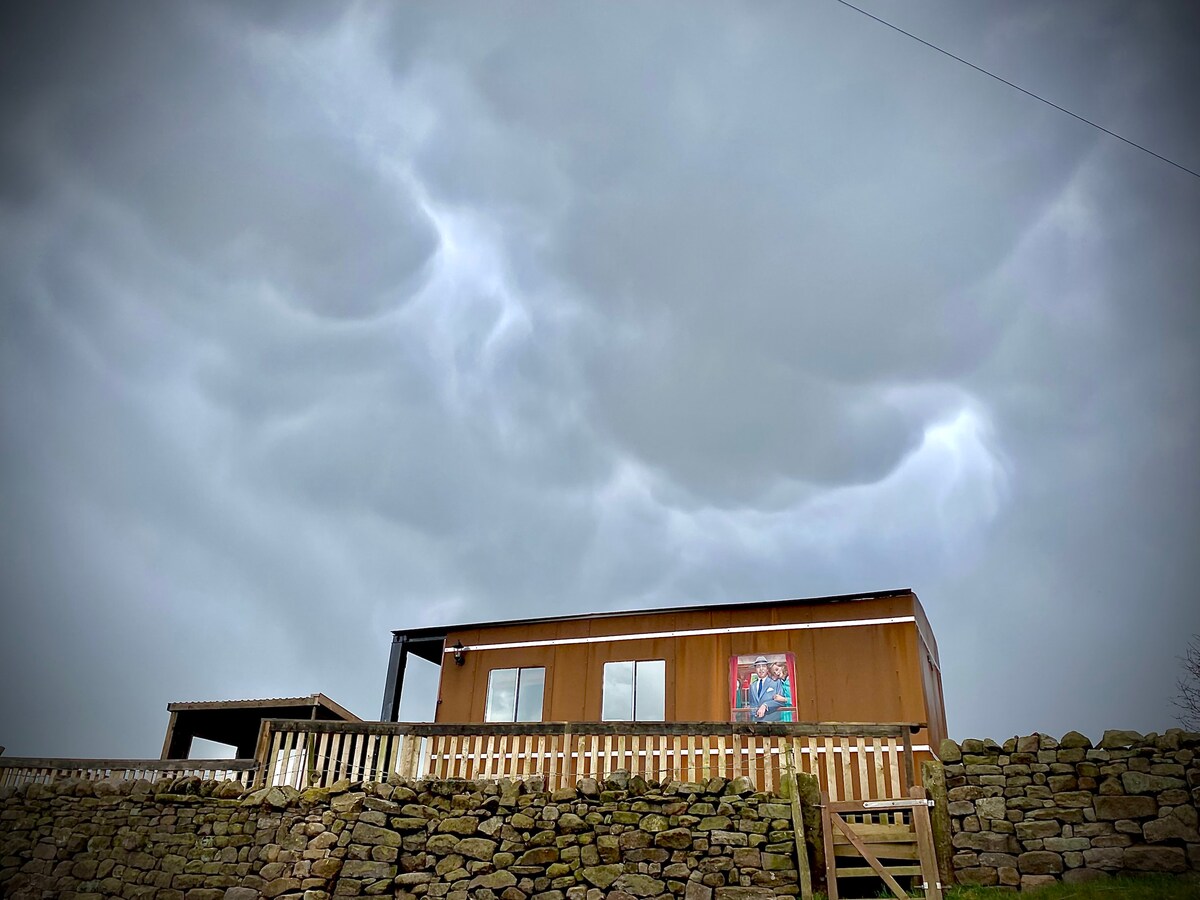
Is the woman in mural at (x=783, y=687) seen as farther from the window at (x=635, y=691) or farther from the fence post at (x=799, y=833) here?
the fence post at (x=799, y=833)

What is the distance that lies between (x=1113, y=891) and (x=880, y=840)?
213 cm

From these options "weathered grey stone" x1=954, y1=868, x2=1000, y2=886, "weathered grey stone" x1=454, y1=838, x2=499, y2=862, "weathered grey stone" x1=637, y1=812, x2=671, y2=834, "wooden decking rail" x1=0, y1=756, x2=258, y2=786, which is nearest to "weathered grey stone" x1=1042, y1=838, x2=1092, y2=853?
"weathered grey stone" x1=954, y1=868, x2=1000, y2=886

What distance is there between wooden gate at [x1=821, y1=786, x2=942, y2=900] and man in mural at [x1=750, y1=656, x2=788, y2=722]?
16.1 ft

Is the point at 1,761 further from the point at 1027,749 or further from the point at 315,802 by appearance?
the point at 1027,749

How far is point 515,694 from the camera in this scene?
1658cm

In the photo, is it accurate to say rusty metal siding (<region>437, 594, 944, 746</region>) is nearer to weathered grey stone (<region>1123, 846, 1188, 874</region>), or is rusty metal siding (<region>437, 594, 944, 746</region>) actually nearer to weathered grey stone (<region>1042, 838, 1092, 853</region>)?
weathered grey stone (<region>1042, 838, 1092, 853</region>)

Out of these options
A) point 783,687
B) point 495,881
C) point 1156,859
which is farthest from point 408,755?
point 1156,859

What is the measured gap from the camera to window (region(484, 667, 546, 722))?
53.7 ft

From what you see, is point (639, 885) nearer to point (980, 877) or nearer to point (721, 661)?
point (980, 877)

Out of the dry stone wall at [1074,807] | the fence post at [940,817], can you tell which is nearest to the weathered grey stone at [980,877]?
the dry stone wall at [1074,807]

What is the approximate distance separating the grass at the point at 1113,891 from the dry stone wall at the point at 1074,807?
0.44 feet

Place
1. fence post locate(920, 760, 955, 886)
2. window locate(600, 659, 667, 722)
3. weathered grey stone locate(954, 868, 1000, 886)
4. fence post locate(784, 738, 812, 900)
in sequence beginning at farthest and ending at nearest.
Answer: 1. window locate(600, 659, 667, 722)
2. fence post locate(920, 760, 955, 886)
3. weathered grey stone locate(954, 868, 1000, 886)
4. fence post locate(784, 738, 812, 900)

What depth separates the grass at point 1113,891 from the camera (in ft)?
26.7

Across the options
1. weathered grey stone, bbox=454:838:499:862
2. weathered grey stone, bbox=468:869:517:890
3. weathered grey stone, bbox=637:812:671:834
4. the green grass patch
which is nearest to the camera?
the green grass patch
